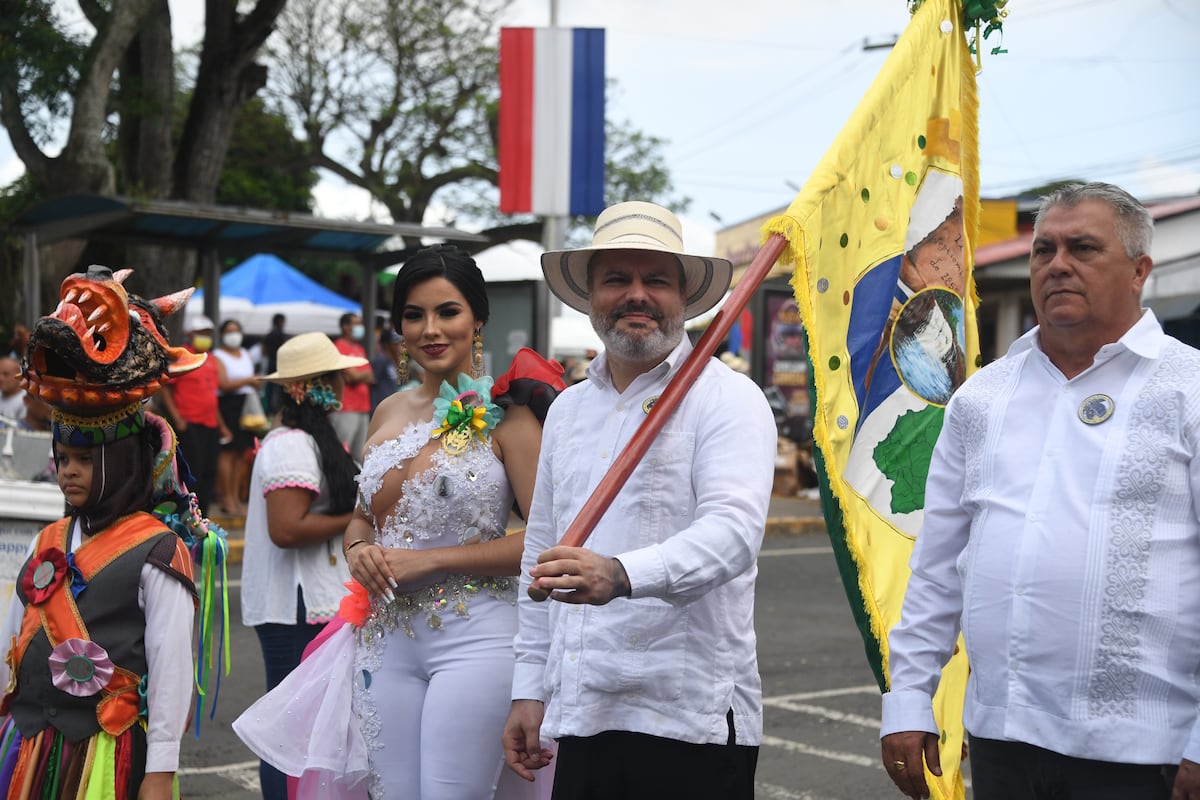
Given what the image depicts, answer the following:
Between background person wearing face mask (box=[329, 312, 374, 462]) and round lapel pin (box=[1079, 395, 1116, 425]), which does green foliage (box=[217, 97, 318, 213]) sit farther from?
round lapel pin (box=[1079, 395, 1116, 425])

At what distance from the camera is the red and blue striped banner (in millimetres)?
12812

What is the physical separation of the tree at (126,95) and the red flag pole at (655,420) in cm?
1242

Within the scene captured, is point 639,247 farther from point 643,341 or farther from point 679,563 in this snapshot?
point 679,563

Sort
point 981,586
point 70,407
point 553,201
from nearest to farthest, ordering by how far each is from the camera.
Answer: point 981,586 → point 70,407 → point 553,201

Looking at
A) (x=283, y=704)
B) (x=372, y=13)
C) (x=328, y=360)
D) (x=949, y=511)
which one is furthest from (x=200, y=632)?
(x=372, y=13)

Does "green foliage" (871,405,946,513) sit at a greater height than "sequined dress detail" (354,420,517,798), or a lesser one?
greater

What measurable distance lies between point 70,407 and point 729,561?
173 cm

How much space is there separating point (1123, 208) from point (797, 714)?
16.3ft

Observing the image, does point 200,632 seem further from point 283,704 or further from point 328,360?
point 328,360

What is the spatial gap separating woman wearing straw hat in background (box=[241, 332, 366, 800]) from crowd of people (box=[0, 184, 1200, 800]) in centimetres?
95

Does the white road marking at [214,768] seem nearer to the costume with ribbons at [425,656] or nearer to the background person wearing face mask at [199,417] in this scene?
the costume with ribbons at [425,656]

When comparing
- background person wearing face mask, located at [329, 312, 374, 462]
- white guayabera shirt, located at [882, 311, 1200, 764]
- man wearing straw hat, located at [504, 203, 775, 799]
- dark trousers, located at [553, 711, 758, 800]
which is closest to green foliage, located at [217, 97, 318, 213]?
background person wearing face mask, located at [329, 312, 374, 462]

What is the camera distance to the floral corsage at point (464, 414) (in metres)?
3.84

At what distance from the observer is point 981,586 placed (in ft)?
9.20
